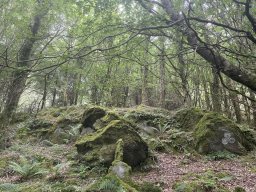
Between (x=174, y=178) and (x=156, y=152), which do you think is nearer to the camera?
(x=174, y=178)

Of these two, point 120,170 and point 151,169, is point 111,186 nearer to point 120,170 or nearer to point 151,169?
point 120,170

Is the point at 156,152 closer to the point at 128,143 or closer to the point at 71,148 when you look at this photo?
the point at 128,143

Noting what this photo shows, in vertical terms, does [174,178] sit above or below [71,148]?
below

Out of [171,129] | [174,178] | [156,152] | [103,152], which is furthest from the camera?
[171,129]

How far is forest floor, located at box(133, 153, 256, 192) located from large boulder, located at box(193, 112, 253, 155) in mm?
499

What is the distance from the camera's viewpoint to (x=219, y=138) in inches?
343

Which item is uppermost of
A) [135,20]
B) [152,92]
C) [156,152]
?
[152,92]

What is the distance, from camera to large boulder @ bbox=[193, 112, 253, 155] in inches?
338

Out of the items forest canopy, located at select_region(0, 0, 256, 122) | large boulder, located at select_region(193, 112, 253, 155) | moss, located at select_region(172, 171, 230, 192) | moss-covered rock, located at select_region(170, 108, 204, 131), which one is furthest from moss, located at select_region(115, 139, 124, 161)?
moss-covered rock, located at select_region(170, 108, 204, 131)

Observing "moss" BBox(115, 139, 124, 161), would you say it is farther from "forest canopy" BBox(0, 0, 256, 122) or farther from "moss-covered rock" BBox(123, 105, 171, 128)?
"moss-covered rock" BBox(123, 105, 171, 128)

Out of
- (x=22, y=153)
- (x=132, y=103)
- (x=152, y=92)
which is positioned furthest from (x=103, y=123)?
(x=132, y=103)

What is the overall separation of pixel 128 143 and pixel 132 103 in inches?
719

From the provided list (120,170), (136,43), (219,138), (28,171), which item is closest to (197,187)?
(120,170)

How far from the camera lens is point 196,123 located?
10312mm
